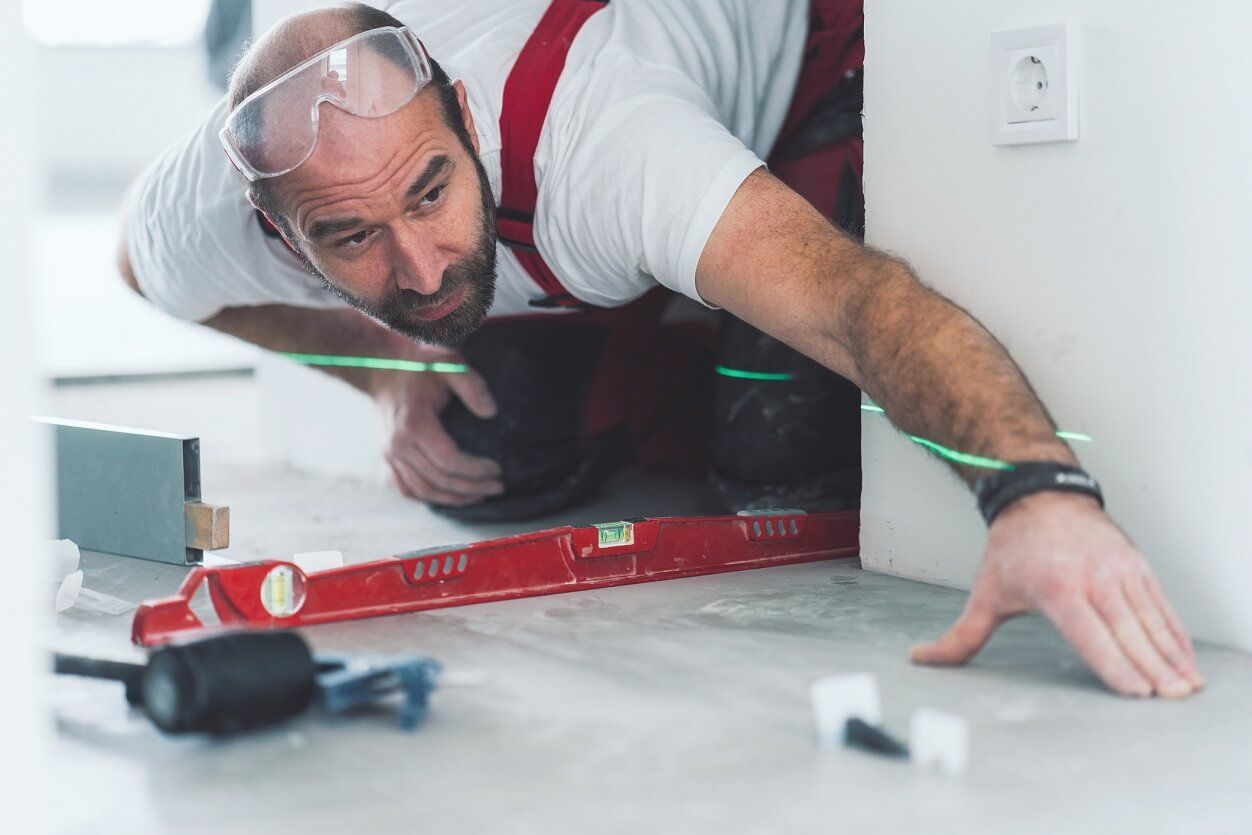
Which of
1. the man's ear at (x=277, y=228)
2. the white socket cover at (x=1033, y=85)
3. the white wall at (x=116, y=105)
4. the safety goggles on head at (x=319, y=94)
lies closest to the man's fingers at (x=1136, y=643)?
the white socket cover at (x=1033, y=85)

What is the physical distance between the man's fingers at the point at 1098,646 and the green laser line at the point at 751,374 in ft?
3.46

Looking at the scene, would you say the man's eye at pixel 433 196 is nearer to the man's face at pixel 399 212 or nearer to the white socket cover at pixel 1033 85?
the man's face at pixel 399 212

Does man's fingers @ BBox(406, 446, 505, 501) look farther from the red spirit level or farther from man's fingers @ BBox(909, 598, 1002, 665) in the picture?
man's fingers @ BBox(909, 598, 1002, 665)

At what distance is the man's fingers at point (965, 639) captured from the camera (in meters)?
1.09

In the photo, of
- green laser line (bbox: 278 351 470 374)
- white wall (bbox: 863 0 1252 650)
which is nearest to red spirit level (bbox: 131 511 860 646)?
white wall (bbox: 863 0 1252 650)

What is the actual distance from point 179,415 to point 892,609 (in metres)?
2.90

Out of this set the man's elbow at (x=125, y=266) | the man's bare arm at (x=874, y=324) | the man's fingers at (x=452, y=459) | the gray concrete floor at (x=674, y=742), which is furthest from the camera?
the man's fingers at (x=452, y=459)

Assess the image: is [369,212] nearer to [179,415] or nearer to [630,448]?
[630,448]

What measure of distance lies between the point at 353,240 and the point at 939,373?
0.89m

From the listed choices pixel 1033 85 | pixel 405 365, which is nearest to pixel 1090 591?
pixel 1033 85

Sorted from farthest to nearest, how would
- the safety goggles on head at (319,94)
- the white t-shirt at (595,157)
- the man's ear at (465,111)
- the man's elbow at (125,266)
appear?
the man's elbow at (125,266), the man's ear at (465,111), the safety goggles on head at (319,94), the white t-shirt at (595,157)

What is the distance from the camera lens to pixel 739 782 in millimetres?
901

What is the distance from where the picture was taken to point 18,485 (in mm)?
744

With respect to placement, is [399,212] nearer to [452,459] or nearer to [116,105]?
[452,459]
